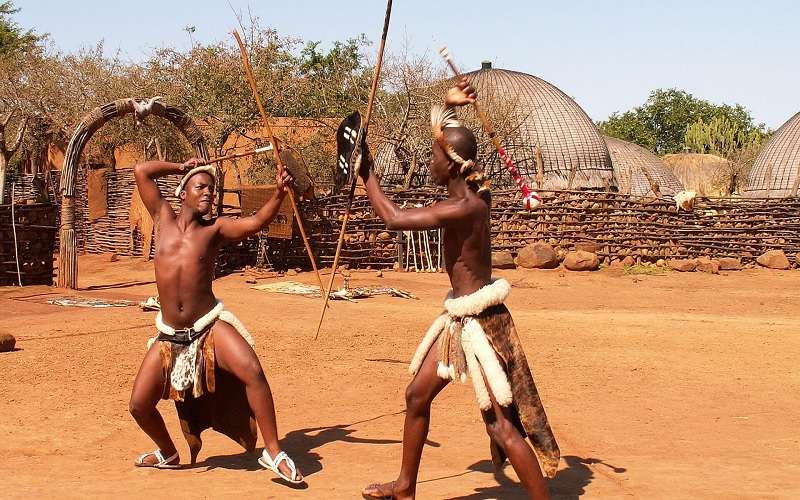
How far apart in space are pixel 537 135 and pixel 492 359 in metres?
22.2

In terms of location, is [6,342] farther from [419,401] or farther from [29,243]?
[29,243]

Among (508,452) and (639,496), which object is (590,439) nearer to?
(639,496)

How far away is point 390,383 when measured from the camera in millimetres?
7266

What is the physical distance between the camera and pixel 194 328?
16.1 feet

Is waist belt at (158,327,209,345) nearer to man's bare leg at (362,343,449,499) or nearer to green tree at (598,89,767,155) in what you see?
man's bare leg at (362,343,449,499)

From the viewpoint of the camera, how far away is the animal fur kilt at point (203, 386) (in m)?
4.86

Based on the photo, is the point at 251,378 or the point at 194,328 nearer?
the point at 251,378

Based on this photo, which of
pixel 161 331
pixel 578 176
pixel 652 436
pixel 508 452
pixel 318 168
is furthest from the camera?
pixel 578 176

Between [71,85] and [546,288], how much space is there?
666 inches

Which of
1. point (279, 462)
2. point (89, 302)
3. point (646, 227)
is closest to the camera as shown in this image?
point (279, 462)

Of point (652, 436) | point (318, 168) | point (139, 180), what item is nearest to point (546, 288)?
point (318, 168)

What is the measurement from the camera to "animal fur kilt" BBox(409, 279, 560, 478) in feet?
13.7

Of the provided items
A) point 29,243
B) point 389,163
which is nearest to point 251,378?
point 29,243

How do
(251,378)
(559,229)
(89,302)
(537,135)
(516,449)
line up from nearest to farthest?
(516,449) → (251,378) → (89,302) → (559,229) → (537,135)
